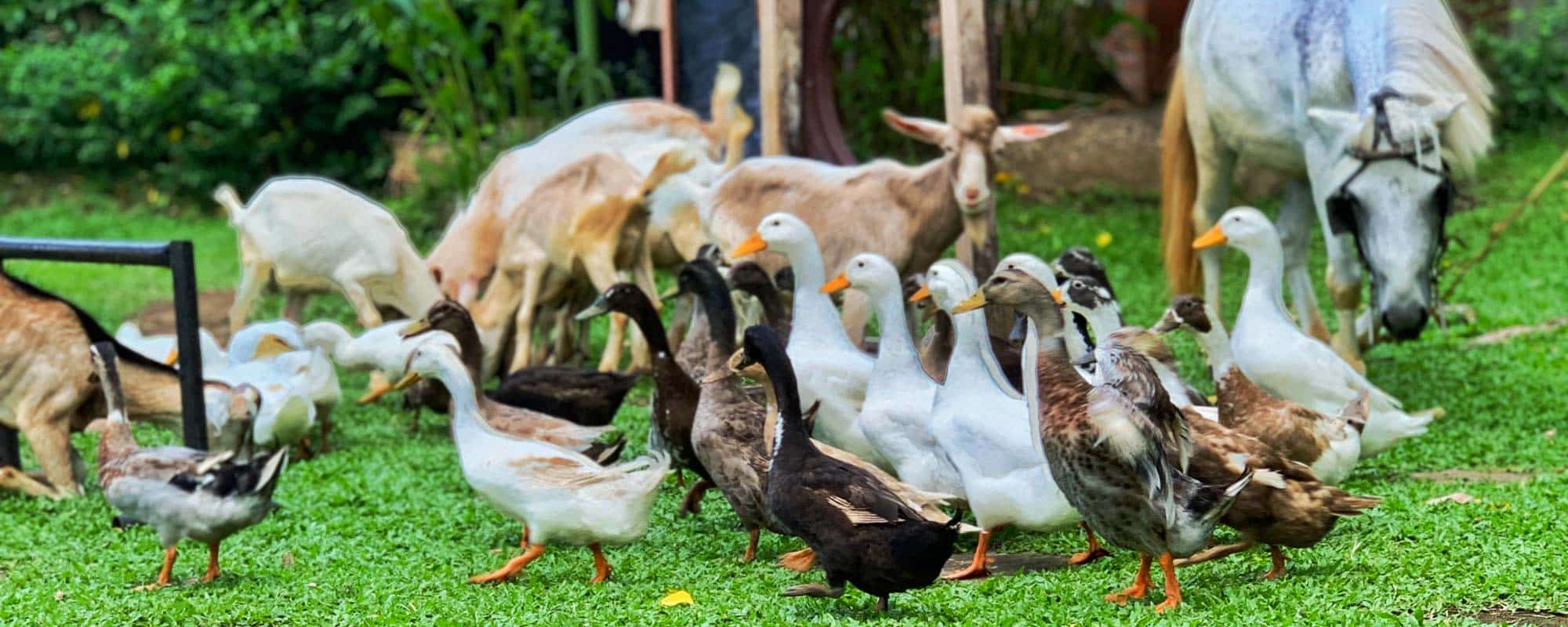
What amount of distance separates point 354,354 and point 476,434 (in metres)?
2.40

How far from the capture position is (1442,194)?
260 inches

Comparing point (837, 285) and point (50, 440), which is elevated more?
point (837, 285)

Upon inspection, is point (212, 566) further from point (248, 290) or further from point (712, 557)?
point (248, 290)

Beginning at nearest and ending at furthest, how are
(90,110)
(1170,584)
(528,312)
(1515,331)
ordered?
(1170,584) → (528,312) → (1515,331) → (90,110)

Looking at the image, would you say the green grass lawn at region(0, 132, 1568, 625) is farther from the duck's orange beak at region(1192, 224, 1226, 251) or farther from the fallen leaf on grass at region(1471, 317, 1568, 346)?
the duck's orange beak at region(1192, 224, 1226, 251)

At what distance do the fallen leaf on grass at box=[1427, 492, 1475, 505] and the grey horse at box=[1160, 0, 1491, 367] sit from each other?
974 millimetres

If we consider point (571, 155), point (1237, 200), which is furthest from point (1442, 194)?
point (1237, 200)

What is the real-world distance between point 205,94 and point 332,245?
6.75 meters

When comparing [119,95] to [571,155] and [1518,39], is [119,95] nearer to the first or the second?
[571,155]

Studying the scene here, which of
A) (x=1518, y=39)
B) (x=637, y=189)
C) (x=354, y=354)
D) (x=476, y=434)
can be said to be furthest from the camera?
(x=1518, y=39)

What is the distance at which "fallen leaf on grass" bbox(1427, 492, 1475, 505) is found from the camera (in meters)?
5.64

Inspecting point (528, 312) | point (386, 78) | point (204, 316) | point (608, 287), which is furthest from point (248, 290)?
Answer: point (386, 78)

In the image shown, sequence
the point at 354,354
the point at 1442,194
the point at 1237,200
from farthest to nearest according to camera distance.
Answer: the point at 1237,200, the point at 354,354, the point at 1442,194

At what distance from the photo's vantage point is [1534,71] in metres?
14.0
